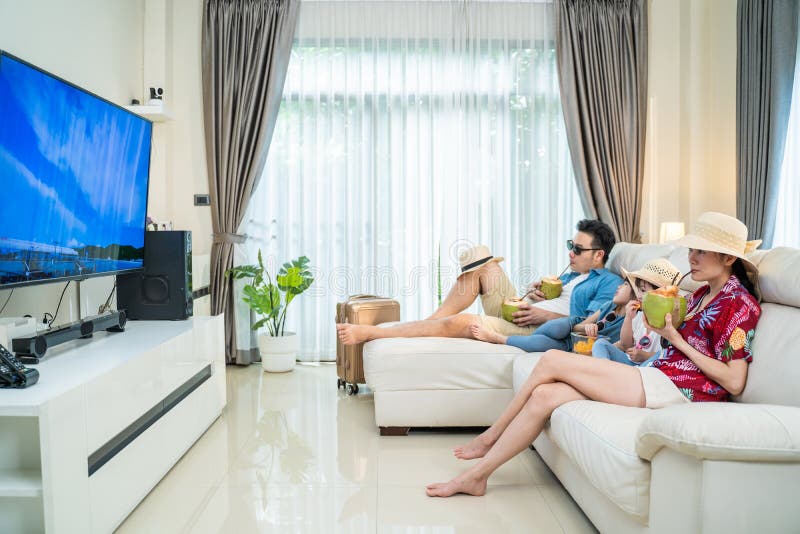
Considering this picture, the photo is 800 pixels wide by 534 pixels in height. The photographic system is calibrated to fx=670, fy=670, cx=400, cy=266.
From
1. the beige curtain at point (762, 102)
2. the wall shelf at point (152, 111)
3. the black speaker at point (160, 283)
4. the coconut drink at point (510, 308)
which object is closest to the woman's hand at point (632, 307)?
the coconut drink at point (510, 308)

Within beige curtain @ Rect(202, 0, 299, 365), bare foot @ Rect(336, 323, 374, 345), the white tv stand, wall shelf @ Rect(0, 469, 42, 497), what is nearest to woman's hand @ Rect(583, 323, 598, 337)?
bare foot @ Rect(336, 323, 374, 345)

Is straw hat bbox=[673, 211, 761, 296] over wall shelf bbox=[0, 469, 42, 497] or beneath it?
over

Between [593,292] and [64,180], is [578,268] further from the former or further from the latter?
[64,180]

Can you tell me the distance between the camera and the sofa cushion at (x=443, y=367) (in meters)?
3.32

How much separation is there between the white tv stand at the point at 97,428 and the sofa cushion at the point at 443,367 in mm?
926

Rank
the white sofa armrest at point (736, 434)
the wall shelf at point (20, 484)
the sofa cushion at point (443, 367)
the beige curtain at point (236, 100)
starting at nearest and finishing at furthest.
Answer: the white sofa armrest at point (736, 434)
the wall shelf at point (20, 484)
the sofa cushion at point (443, 367)
the beige curtain at point (236, 100)

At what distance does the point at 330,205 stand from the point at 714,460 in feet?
12.9

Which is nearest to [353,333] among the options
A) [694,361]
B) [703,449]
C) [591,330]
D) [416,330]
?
[416,330]

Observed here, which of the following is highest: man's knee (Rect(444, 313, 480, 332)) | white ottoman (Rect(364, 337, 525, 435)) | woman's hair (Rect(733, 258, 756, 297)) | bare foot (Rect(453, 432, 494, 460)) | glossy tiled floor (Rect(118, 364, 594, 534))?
woman's hair (Rect(733, 258, 756, 297))

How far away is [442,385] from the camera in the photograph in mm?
3340

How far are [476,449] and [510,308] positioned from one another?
3.49 ft

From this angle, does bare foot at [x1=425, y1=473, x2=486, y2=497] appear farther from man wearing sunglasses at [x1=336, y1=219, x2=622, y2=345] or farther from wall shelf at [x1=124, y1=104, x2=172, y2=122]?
wall shelf at [x1=124, y1=104, x2=172, y2=122]

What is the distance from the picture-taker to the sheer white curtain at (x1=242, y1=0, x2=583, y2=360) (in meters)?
5.21

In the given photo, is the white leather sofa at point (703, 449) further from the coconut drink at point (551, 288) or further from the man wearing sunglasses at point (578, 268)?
the coconut drink at point (551, 288)
